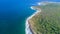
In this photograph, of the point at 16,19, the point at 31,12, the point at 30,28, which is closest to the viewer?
the point at 30,28

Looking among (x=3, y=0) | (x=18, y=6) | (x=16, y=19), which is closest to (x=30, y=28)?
(x=16, y=19)

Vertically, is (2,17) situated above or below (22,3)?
below

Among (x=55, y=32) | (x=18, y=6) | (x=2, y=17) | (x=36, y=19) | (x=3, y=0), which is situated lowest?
(x=55, y=32)

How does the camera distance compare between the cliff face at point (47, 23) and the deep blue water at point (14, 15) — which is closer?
the cliff face at point (47, 23)

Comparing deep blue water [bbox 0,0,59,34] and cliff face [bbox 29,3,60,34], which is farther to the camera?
deep blue water [bbox 0,0,59,34]

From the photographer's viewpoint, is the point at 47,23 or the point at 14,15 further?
the point at 14,15

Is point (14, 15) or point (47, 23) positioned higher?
point (14, 15)

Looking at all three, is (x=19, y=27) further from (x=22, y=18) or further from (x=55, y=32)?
(x=55, y=32)

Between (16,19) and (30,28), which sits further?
(16,19)
